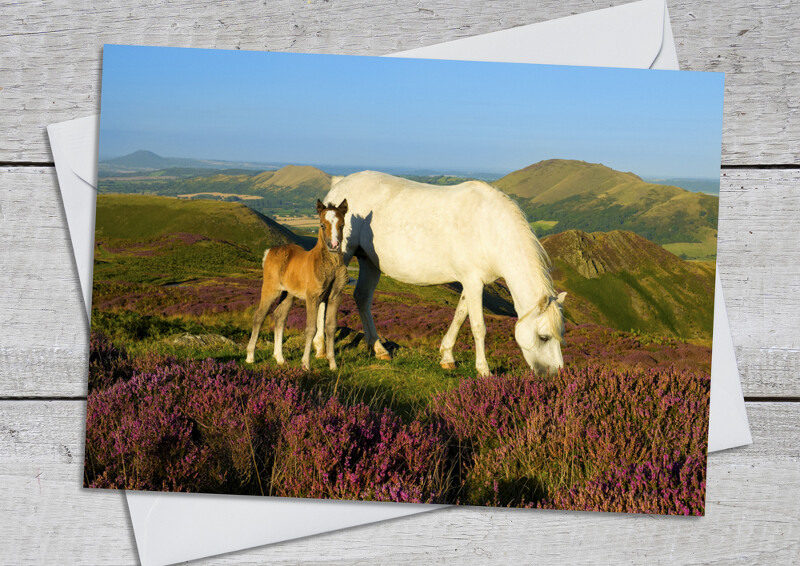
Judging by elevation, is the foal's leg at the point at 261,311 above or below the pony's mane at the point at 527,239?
below

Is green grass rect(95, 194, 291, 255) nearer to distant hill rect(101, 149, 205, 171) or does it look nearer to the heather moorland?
the heather moorland

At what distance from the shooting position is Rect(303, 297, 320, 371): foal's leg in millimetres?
4016

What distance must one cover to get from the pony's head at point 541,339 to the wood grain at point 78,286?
1057mm

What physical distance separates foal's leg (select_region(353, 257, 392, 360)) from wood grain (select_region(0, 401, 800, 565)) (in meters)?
1.07

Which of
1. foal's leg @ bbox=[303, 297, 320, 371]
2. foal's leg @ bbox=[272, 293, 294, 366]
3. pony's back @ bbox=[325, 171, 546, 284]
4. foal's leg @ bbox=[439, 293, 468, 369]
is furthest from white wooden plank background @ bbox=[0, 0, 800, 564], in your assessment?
foal's leg @ bbox=[439, 293, 468, 369]

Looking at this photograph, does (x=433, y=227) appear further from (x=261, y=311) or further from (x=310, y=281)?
(x=261, y=311)

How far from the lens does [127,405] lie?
3.76 m

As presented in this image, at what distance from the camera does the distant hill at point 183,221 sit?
3729mm

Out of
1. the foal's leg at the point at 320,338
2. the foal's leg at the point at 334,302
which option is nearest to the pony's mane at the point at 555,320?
the foal's leg at the point at 334,302

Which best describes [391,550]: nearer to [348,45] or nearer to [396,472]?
[396,472]

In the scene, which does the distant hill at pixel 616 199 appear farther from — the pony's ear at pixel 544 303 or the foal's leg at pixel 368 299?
the foal's leg at pixel 368 299

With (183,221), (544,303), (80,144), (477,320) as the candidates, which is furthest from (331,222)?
(80,144)

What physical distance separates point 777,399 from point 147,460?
3815 mm

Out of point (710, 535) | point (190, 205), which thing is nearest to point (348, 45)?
point (190, 205)
